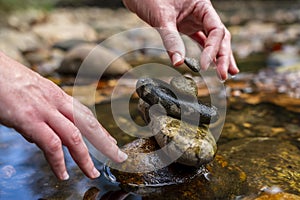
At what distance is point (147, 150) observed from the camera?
217cm

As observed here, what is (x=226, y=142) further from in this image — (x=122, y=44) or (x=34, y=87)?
(x=122, y=44)

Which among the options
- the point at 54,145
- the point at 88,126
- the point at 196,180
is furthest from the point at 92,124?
the point at 196,180

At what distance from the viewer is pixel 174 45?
2250mm

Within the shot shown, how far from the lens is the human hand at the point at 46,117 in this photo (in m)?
1.34

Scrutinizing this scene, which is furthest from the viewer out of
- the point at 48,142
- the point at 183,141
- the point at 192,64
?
the point at 192,64

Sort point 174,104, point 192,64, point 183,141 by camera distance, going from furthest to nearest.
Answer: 1. point 192,64
2. point 174,104
3. point 183,141

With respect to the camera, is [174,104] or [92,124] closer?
[92,124]

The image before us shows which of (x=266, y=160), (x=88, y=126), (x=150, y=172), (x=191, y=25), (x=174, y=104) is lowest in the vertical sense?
(x=266, y=160)

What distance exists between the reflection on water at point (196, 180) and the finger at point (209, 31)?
0.66m

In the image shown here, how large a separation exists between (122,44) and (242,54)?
2515mm

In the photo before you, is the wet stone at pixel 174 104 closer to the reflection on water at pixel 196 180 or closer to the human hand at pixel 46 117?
the reflection on water at pixel 196 180

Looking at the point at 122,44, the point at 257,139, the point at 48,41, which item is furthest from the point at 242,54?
the point at 257,139

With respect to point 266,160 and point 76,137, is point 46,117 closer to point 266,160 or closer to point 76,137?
point 76,137

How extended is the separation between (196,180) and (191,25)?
4.13ft
